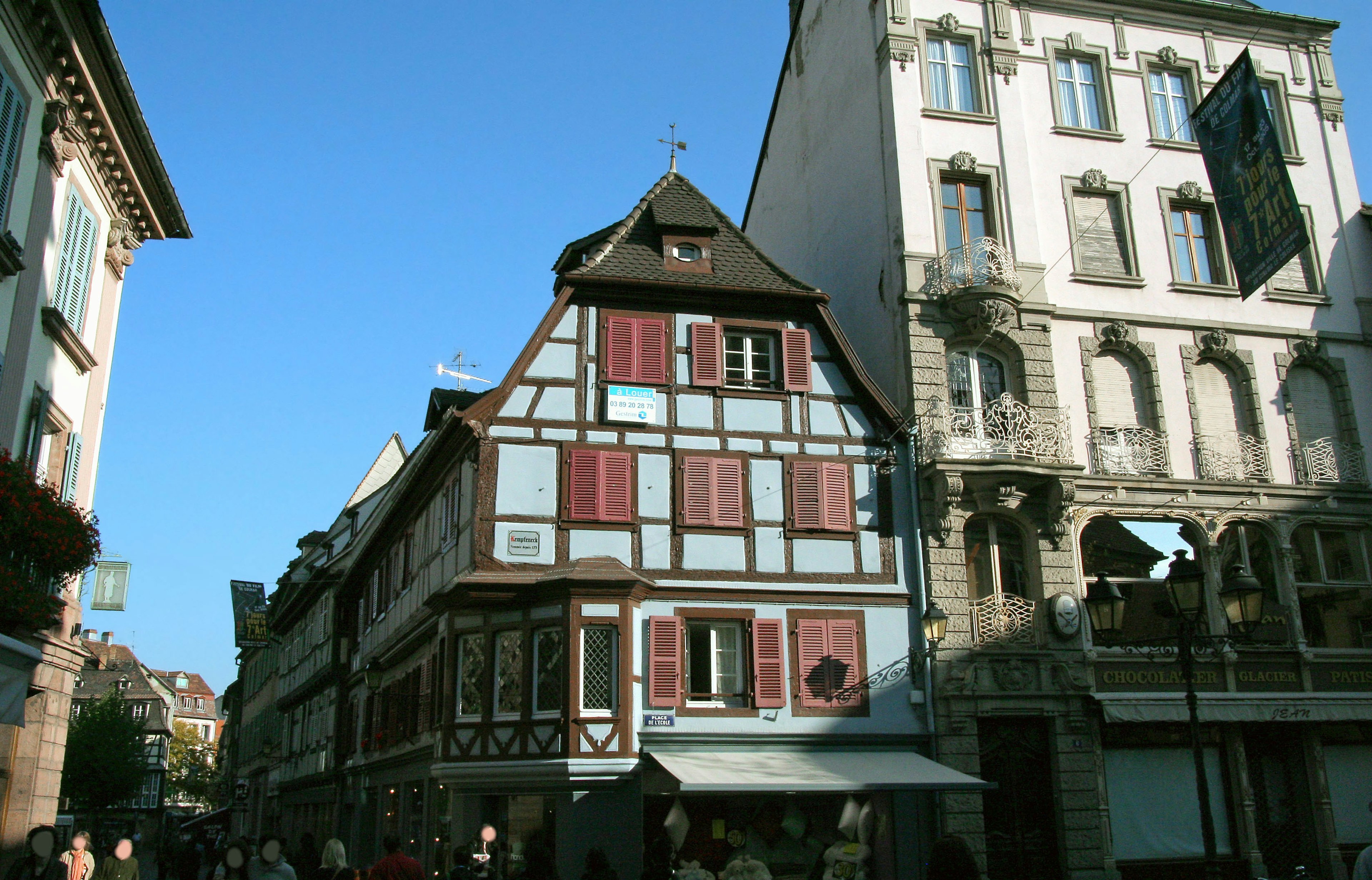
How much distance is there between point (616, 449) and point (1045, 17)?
13.6m

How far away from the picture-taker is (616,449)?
19766 millimetres

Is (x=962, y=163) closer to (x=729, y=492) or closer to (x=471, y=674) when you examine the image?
(x=729, y=492)

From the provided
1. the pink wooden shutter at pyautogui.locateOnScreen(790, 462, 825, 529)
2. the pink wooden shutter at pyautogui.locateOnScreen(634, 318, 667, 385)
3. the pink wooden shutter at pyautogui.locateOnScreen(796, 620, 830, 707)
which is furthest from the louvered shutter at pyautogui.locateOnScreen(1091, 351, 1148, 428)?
the pink wooden shutter at pyautogui.locateOnScreen(634, 318, 667, 385)

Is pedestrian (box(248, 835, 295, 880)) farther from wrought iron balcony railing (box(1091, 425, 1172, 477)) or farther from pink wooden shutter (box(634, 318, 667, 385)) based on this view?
wrought iron balcony railing (box(1091, 425, 1172, 477))

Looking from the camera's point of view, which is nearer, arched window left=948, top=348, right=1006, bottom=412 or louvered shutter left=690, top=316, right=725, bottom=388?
louvered shutter left=690, top=316, right=725, bottom=388

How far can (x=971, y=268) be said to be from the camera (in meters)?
21.8

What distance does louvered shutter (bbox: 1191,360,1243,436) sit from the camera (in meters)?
22.5

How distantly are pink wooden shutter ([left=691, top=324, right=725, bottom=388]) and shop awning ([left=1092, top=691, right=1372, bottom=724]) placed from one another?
27.8 ft

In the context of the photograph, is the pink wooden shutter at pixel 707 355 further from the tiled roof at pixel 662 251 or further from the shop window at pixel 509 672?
the shop window at pixel 509 672

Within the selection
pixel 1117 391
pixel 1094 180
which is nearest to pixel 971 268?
pixel 1117 391

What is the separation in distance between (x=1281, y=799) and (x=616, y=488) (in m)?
12.9

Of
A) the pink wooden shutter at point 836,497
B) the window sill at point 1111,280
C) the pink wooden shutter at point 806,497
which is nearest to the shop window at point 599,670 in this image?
the pink wooden shutter at point 806,497

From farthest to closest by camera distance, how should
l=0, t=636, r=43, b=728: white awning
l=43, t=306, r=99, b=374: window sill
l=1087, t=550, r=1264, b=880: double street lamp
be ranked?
1. l=43, t=306, r=99, b=374: window sill
2. l=1087, t=550, r=1264, b=880: double street lamp
3. l=0, t=636, r=43, b=728: white awning

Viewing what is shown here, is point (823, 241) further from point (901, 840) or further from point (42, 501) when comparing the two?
point (42, 501)
